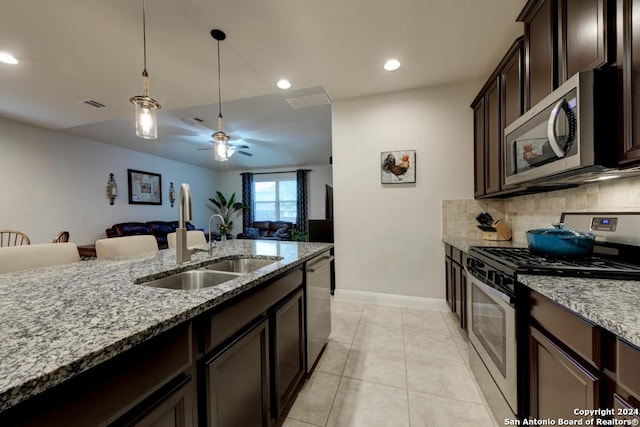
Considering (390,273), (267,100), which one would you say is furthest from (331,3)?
(390,273)

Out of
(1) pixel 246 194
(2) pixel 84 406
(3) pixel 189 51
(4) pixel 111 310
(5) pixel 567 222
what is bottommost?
(2) pixel 84 406

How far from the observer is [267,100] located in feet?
10.9

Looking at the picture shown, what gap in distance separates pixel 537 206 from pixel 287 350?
2.40 meters

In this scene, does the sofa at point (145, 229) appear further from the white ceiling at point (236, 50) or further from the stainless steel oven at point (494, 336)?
the stainless steel oven at point (494, 336)

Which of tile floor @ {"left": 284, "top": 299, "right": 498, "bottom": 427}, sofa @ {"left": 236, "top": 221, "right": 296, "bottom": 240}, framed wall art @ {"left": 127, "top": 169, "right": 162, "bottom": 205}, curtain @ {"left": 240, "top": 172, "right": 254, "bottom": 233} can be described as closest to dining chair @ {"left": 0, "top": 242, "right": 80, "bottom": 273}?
tile floor @ {"left": 284, "top": 299, "right": 498, "bottom": 427}

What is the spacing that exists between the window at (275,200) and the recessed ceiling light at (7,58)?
6.18m

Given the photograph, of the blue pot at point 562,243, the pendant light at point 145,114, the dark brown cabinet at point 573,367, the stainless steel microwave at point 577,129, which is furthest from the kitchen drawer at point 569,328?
the pendant light at point 145,114

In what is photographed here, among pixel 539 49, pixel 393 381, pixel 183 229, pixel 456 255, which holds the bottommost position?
pixel 393 381

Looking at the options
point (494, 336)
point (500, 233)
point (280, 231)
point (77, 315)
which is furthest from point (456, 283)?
point (280, 231)

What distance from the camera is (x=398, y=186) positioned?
3100mm

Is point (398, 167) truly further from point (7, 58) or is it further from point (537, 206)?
point (7, 58)

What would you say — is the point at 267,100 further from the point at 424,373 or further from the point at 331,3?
the point at 424,373

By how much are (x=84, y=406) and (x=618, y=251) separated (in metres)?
2.22

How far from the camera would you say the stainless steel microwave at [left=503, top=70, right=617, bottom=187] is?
1.10 meters
